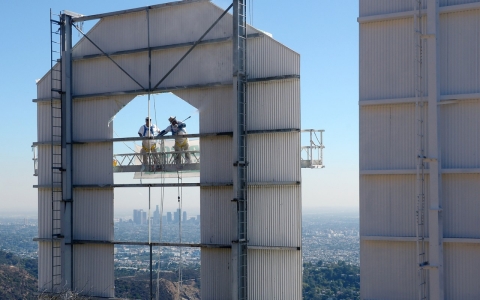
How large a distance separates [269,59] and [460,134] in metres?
6.03

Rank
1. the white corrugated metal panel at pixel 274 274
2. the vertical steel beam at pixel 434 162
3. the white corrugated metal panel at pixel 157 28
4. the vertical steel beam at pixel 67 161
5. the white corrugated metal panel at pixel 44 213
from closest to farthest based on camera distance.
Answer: the vertical steel beam at pixel 434 162 → the white corrugated metal panel at pixel 274 274 → the white corrugated metal panel at pixel 157 28 → the vertical steel beam at pixel 67 161 → the white corrugated metal panel at pixel 44 213

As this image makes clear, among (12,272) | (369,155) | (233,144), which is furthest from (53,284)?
(12,272)

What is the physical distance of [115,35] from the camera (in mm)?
21656

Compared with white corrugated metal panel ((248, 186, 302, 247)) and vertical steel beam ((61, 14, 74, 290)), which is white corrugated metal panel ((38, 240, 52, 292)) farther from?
white corrugated metal panel ((248, 186, 302, 247))

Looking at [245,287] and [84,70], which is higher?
[84,70]

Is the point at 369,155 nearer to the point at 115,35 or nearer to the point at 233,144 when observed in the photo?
the point at 233,144

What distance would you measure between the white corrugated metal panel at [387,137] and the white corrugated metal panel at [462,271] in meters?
2.32

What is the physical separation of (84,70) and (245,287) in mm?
9193

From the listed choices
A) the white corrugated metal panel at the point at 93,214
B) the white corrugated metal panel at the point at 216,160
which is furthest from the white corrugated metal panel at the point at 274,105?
the white corrugated metal panel at the point at 93,214

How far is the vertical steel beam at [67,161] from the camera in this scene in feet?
71.7

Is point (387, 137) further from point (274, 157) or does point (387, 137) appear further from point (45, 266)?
point (45, 266)

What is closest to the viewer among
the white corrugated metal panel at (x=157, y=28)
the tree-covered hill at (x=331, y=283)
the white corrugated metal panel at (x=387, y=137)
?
the white corrugated metal panel at (x=387, y=137)

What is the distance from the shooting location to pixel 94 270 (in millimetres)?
21703

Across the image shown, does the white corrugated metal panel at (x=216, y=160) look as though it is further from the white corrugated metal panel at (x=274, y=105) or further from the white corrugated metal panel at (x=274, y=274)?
the white corrugated metal panel at (x=274, y=274)
